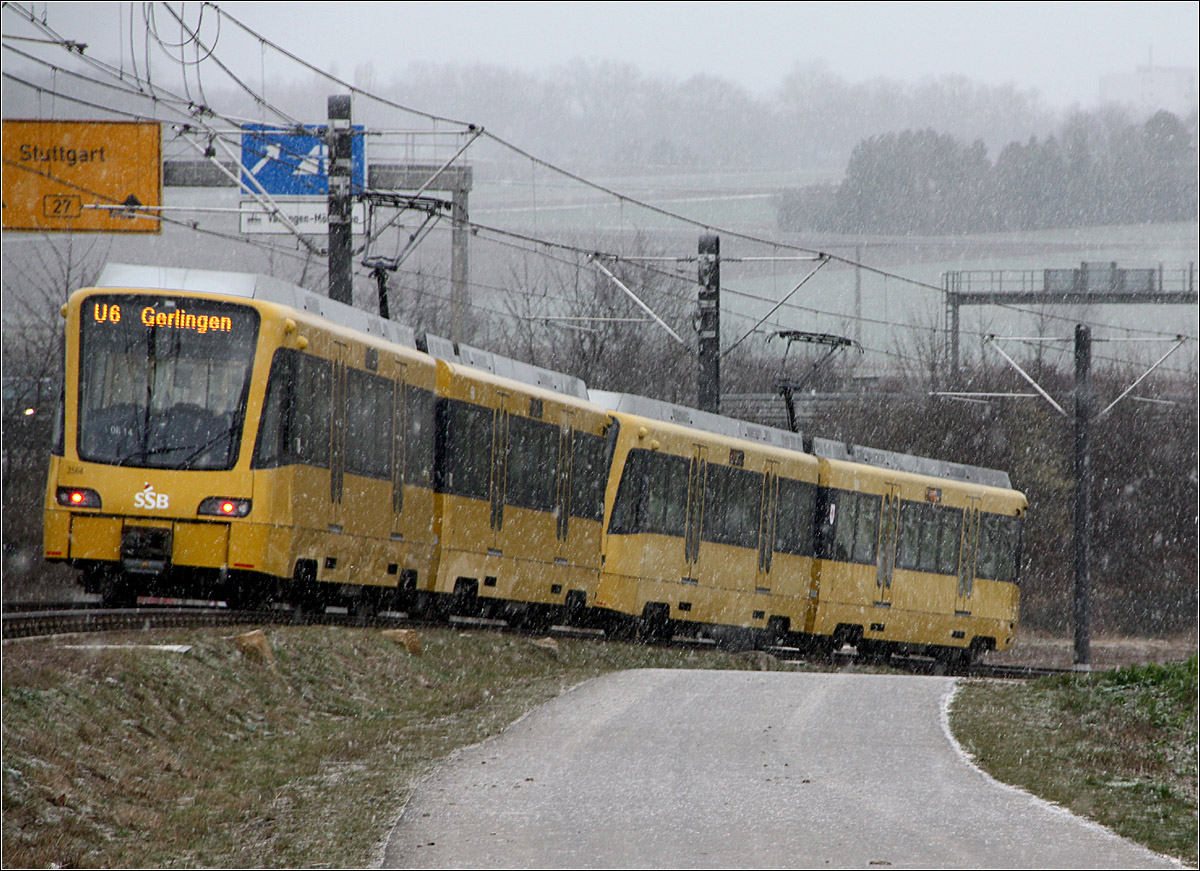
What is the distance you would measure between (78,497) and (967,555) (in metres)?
17.5

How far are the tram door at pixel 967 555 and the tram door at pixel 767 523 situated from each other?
16.0 ft

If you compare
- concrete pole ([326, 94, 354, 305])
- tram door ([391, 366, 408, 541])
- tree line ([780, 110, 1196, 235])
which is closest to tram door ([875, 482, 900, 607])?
concrete pole ([326, 94, 354, 305])

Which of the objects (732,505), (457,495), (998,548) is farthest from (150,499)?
(998,548)

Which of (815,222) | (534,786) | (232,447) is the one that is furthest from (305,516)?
(815,222)

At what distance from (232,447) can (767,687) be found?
24.7 ft

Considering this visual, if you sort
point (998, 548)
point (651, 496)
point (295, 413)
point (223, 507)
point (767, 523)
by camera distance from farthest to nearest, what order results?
1. point (998, 548)
2. point (767, 523)
3. point (651, 496)
4. point (295, 413)
5. point (223, 507)

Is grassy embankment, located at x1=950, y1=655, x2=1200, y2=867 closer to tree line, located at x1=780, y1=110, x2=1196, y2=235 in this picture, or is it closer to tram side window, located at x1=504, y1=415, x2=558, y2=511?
tram side window, located at x1=504, y1=415, x2=558, y2=511

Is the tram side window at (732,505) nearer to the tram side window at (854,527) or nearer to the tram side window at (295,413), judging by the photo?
the tram side window at (854,527)

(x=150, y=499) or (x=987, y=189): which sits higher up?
(x=987, y=189)

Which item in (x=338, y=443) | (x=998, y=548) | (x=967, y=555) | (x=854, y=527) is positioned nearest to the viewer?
(x=338, y=443)

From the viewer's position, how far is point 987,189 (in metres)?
80.9

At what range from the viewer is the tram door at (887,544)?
27.1m

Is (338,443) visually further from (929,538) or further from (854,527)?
(929,538)

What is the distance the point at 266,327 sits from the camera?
1528 cm
